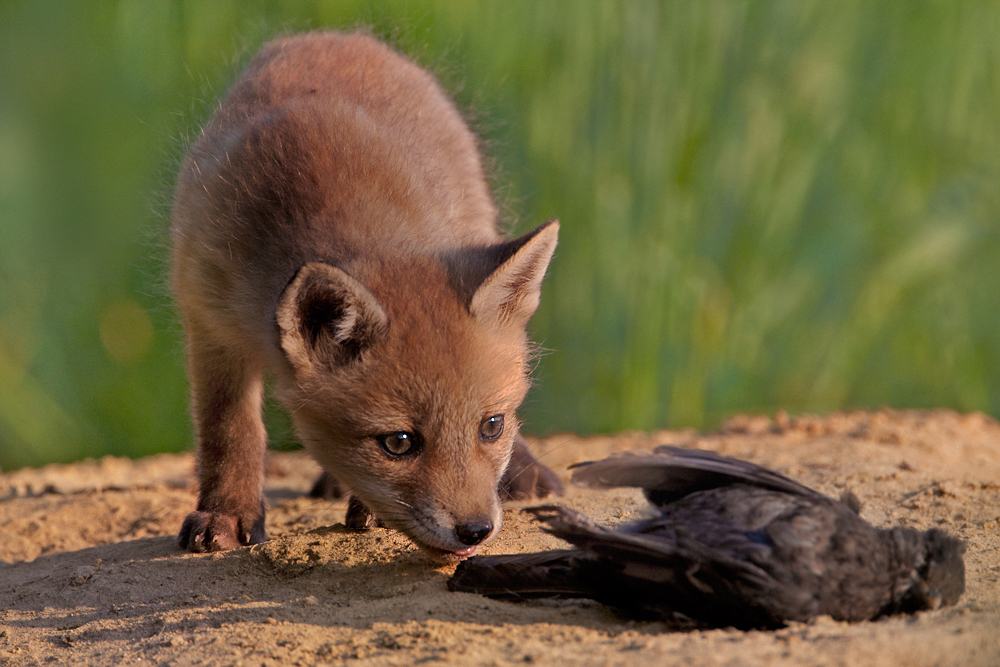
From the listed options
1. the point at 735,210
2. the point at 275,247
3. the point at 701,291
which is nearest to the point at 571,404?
the point at 701,291

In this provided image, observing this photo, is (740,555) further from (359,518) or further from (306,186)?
(306,186)

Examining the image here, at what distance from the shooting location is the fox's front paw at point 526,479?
12.6 ft

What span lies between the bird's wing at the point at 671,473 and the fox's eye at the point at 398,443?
595 millimetres

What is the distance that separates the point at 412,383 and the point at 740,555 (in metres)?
1.12

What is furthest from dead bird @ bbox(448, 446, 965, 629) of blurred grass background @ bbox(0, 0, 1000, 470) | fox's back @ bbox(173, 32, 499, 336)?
blurred grass background @ bbox(0, 0, 1000, 470)

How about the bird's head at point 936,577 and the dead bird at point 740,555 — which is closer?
the dead bird at point 740,555

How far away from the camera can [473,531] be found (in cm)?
254

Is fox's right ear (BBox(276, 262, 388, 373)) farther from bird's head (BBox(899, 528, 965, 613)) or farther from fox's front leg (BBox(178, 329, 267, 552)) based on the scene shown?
bird's head (BBox(899, 528, 965, 613))

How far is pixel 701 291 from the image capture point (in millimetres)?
5492

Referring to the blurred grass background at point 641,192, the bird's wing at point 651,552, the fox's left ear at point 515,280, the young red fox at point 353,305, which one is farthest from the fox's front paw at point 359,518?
the blurred grass background at point 641,192

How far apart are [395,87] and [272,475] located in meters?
2.57

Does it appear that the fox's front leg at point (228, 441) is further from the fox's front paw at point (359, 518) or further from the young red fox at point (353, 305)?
the fox's front paw at point (359, 518)

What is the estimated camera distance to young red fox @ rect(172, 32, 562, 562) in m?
2.69

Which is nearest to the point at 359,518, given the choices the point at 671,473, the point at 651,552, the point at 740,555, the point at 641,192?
the point at 671,473
